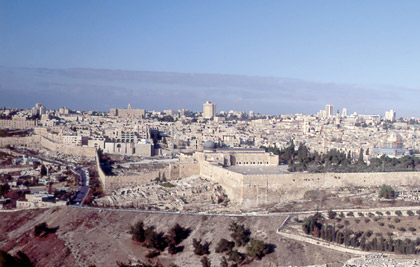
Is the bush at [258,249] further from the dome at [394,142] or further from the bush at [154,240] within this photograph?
the dome at [394,142]

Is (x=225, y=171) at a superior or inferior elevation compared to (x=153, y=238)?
superior

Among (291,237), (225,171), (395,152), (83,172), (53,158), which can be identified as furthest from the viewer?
(395,152)

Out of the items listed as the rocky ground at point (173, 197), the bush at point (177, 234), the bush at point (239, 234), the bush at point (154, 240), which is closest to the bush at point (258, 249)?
the bush at point (239, 234)

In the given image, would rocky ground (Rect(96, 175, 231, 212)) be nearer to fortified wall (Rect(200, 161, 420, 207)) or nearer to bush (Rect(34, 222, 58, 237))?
fortified wall (Rect(200, 161, 420, 207))

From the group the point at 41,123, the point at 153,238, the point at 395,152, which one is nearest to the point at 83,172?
the point at 153,238

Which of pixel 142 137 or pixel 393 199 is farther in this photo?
pixel 142 137

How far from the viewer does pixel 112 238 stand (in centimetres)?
1933

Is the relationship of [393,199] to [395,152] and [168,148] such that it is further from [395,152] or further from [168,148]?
[168,148]

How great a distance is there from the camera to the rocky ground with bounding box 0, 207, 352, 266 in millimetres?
17594

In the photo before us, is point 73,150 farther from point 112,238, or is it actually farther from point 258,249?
point 258,249

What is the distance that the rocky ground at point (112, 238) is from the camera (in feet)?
57.7

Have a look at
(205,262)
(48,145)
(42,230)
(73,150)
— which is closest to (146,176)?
(42,230)

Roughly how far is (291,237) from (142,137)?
68.7ft

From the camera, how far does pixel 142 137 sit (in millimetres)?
37750
